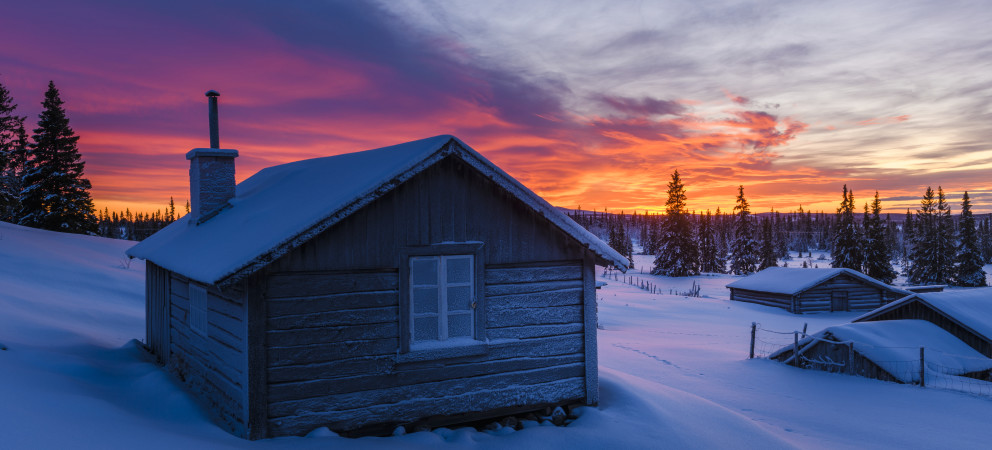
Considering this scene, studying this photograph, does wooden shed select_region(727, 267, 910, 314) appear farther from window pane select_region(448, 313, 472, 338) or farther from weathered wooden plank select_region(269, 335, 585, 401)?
window pane select_region(448, 313, 472, 338)

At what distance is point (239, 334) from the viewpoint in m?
7.75

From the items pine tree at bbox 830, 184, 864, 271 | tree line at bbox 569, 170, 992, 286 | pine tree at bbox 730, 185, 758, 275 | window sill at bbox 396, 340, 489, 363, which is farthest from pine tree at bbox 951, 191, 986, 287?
window sill at bbox 396, 340, 489, 363

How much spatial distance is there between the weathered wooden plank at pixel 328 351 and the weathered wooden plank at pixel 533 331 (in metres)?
1.70

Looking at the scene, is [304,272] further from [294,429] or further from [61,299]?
[61,299]

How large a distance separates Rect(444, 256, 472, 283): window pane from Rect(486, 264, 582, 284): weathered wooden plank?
336 millimetres

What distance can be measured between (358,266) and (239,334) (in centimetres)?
188

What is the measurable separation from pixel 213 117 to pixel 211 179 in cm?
157

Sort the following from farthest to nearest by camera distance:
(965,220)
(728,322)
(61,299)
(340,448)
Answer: (965,220) < (728,322) < (61,299) < (340,448)

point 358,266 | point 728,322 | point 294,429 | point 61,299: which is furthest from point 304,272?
point 728,322

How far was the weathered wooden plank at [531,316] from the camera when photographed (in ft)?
29.6

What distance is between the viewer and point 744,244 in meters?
78.1

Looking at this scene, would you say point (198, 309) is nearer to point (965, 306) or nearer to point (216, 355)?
point (216, 355)

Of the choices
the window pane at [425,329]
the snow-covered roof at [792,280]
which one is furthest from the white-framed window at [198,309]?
the snow-covered roof at [792,280]

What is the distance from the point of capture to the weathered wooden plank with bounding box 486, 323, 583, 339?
356 inches
